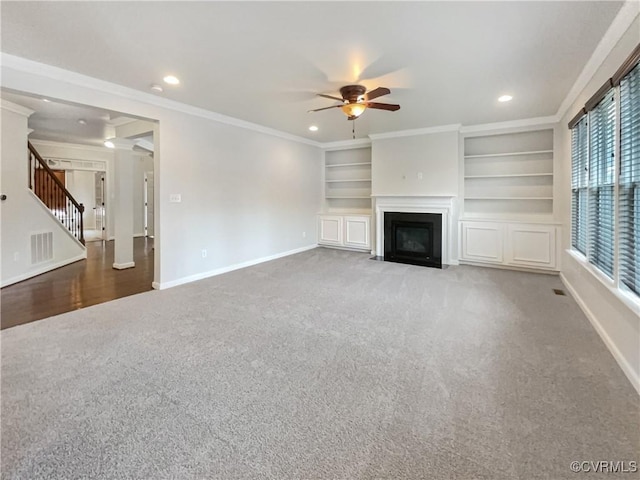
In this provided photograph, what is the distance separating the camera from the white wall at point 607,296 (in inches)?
84.6

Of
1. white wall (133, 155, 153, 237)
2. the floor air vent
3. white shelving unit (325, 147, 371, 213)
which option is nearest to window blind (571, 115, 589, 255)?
white shelving unit (325, 147, 371, 213)

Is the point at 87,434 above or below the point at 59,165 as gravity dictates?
below

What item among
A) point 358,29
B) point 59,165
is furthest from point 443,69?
point 59,165

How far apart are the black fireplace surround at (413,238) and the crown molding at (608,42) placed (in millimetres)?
2766

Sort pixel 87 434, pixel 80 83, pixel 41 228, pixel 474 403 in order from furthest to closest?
pixel 41 228
pixel 80 83
pixel 474 403
pixel 87 434

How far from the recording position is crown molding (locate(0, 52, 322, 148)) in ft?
9.80

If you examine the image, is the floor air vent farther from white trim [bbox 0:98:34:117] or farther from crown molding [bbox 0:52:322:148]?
crown molding [bbox 0:52:322:148]

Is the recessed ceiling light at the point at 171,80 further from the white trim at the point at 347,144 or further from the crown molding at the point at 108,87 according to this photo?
the white trim at the point at 347,144

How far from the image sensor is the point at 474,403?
6.22 feet

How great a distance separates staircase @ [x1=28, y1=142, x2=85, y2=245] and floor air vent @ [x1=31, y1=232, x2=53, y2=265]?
2.23 ft

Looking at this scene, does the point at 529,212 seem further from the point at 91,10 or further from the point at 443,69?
the point at 91,10

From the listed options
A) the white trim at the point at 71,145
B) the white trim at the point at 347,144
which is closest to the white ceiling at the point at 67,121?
the white trim at the point at 71,145

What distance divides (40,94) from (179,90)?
1.36 m

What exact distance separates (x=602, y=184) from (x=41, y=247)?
25.5 ft
